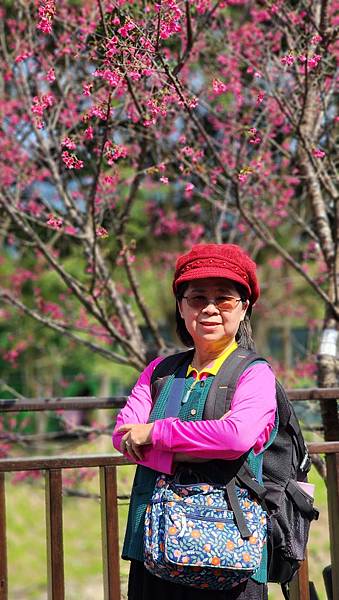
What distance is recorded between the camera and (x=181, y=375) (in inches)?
86.6

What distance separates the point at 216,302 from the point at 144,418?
36cm

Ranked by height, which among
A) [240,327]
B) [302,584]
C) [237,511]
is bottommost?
[302,584]

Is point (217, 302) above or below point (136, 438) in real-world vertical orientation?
above

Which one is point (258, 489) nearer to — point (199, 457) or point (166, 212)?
point (199, 457)

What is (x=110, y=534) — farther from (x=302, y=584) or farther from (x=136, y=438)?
(x=136, y=438)

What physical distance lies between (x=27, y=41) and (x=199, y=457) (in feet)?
13.5

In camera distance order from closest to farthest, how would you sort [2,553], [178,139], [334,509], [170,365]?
[170,365]
[2,553]
[334,509]
[178,139]

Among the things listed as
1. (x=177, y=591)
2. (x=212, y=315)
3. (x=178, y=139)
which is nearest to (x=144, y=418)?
(x=212, y=315)

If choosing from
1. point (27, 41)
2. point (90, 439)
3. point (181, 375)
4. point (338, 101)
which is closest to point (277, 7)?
point (338, 101)

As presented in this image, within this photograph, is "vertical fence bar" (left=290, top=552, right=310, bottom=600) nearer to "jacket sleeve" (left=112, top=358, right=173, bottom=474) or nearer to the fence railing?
the fence railing

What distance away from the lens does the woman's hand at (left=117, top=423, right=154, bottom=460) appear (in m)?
2.04

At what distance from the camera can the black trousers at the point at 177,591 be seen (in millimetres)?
2045

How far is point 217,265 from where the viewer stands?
83.3 inches

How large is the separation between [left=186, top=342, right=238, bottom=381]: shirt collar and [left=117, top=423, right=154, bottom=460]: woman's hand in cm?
19
